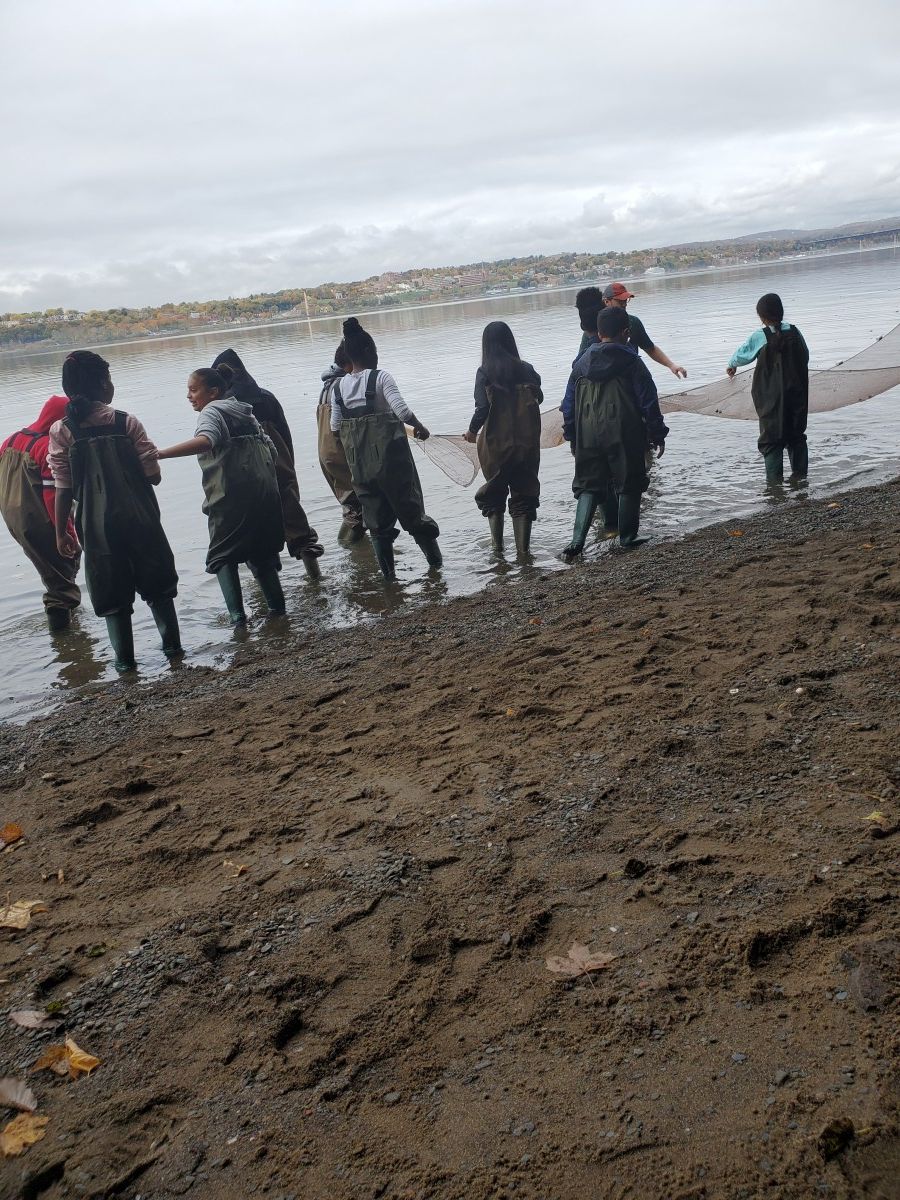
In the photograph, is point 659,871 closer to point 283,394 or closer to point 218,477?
point 218,477

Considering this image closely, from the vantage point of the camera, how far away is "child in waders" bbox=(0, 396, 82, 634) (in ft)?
25.4

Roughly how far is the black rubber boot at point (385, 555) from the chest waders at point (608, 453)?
1539mm

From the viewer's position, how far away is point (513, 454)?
8102 millimetres

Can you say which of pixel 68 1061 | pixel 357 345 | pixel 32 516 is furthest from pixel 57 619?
pixel 68 1061

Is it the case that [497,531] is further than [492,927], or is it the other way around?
[497,531]

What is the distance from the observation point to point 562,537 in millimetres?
9156

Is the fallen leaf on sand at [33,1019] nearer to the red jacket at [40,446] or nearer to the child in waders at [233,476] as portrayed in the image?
the child in waders at [233,476]

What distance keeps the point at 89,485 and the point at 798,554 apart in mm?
4885

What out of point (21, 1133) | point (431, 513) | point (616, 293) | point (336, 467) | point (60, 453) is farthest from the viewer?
point (431, 513)

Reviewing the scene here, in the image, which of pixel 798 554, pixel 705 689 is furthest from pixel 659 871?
pixel 798 554

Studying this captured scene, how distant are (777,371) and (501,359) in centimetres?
304

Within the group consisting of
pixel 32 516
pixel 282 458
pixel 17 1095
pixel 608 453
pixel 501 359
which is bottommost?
pixel 17 1095

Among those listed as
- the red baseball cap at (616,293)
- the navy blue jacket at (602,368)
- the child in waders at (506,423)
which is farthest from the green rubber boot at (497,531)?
the red baseball cap at (616,293)

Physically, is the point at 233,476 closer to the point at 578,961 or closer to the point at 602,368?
the point at 602,368
